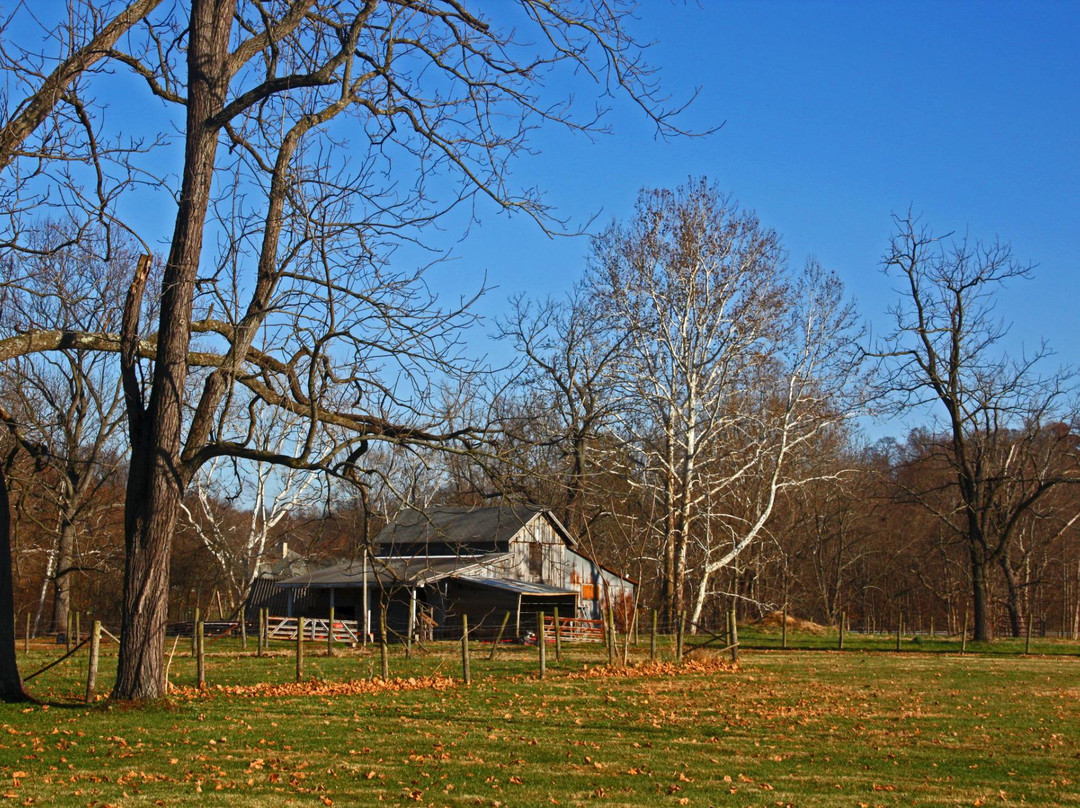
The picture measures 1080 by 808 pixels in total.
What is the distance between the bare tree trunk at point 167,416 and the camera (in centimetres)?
1217

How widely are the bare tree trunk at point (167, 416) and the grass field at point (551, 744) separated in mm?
895

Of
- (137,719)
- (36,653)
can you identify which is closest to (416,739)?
(137,719)

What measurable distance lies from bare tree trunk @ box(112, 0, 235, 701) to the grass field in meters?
0.89

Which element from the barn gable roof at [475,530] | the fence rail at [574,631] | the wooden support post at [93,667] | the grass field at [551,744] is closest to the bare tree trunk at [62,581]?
the barn gable roof at [475,530]

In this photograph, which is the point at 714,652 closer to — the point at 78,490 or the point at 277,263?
the point at 277,263

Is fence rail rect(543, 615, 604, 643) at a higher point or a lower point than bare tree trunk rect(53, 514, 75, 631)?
lower

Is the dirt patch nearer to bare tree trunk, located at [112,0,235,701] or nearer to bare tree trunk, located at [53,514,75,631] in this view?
bare tree trunk, located at [53,514,75,631]

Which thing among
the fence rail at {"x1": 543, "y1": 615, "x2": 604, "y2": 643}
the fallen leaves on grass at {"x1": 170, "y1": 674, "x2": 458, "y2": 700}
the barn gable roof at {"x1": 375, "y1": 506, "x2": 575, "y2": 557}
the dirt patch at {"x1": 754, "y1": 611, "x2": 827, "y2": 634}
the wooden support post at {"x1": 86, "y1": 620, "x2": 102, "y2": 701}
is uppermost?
the barn gable roof at {"x1": 375, "y1": 506, "x2": 575, "y2": 557}

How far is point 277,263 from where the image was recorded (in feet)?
40.8

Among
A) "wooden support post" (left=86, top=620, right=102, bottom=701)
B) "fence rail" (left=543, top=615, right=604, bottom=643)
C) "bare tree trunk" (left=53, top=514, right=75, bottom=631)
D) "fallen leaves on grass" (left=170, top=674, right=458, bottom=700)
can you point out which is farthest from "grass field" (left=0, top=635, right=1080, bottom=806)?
"bare tree trunk" (left=53, top=514, right=75, bottom=631)

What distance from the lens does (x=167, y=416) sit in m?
12.3

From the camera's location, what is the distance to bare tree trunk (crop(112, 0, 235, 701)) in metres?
12.2

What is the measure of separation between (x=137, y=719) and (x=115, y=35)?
799cm

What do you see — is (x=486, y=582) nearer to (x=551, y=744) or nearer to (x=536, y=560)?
(x=536, y=560)
